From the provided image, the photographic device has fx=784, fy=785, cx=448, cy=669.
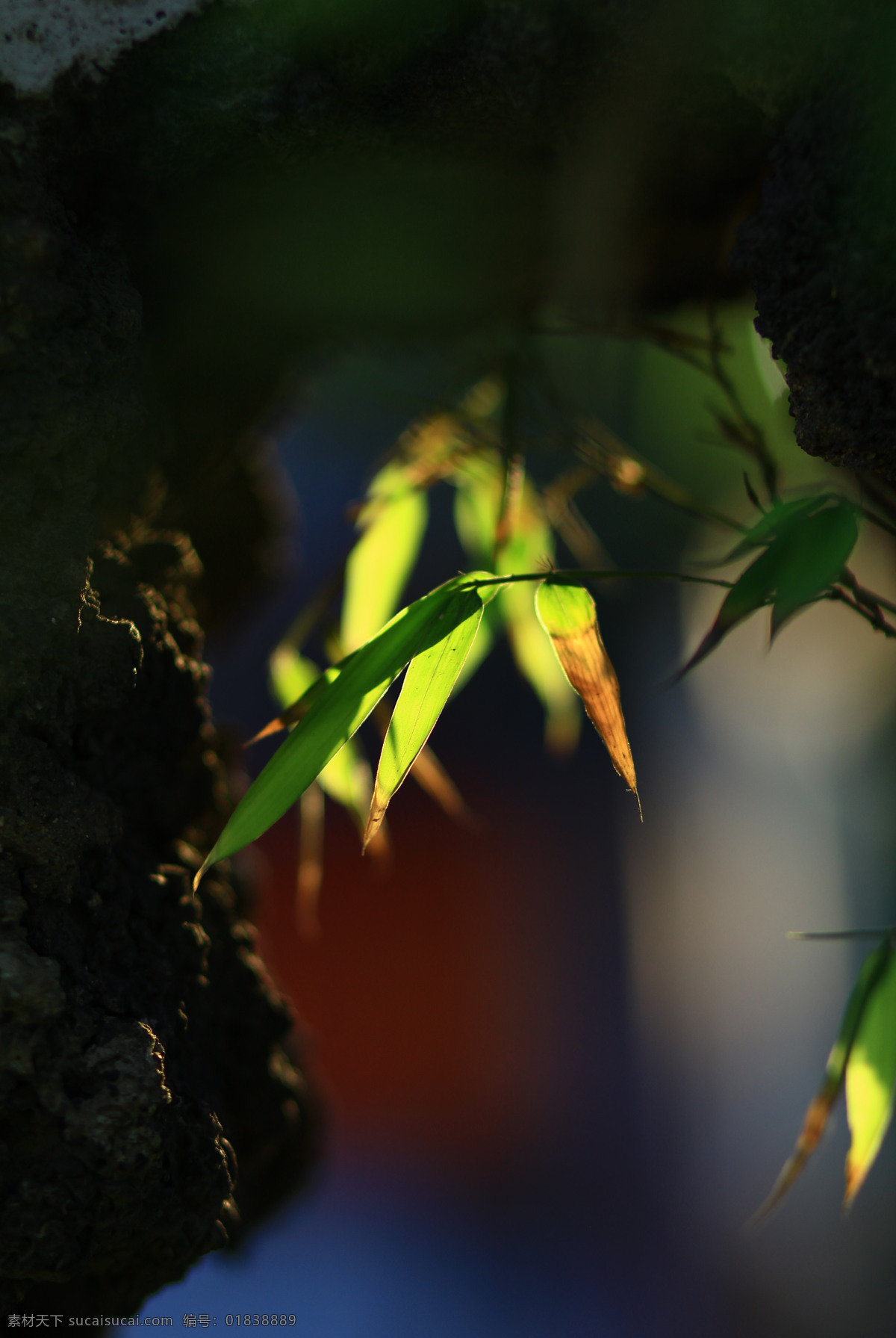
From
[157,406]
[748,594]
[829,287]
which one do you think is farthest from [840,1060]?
[157,406]

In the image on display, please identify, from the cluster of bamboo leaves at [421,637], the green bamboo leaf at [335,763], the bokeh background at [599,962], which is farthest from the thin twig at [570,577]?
the bokeh background at [599,962]

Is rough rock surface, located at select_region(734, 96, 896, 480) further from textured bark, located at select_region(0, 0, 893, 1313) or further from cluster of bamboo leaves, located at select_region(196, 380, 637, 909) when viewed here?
cluster of bamboo leaves, located at select_region(196, 380, 637, 909)

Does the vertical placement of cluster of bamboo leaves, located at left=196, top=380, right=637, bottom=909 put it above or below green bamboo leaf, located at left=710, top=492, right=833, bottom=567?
below

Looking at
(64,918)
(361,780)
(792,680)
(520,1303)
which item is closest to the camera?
(64,918)

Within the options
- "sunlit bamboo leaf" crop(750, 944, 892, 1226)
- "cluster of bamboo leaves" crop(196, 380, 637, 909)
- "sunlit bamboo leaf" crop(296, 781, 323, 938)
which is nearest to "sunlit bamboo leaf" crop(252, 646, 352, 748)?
"cluster of bamboo leaves" crop(196, 380, 637, 909)

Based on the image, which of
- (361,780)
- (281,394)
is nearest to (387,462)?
(281,394)

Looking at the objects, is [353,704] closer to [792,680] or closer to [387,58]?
[387,58]
